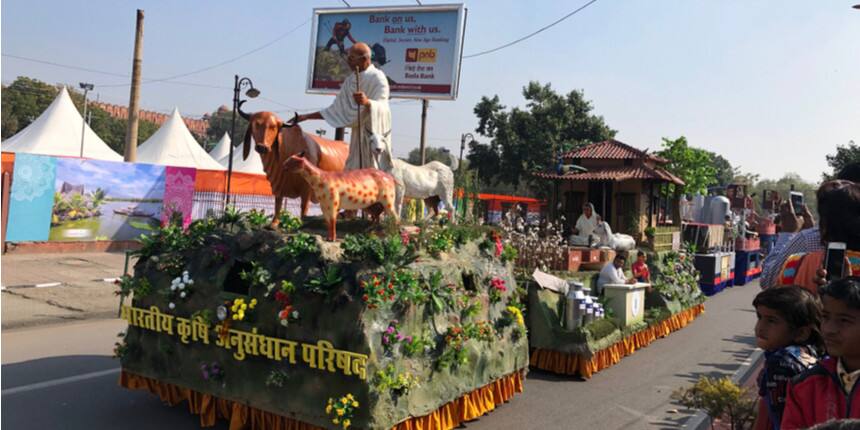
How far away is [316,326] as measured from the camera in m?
4.96

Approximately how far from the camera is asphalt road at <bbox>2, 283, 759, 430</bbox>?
5898 millimetres

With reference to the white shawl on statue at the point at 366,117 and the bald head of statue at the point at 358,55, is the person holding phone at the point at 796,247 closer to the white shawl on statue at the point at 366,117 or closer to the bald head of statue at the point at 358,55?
the white shawl on statue at the point at 366,117

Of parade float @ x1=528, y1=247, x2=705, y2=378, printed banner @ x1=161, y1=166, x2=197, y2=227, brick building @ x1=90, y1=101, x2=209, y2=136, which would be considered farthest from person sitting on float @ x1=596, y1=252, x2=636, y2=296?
brick building @ x1=90, y1=101, x2=209, y2=136

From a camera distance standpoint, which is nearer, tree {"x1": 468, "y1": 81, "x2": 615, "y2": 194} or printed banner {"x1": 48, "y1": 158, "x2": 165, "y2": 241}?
printed banner {"x1": 48, "y1": 158, "x2": 165, "y2": 241}

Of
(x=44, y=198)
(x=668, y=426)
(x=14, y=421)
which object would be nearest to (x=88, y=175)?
(x=44, y=198)

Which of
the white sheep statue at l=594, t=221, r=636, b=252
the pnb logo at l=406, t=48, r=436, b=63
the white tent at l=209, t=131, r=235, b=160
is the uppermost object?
the pnb logo at l=406, t=48, r=436, b=63

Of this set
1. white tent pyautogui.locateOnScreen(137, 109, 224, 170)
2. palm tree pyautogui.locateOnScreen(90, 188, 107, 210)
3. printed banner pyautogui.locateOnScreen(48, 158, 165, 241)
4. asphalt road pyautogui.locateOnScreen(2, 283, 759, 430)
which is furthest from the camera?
white tent pyautogui.locateOnScreen(137, 109, 224, 170)

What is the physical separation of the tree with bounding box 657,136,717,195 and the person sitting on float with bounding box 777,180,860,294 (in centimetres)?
1665

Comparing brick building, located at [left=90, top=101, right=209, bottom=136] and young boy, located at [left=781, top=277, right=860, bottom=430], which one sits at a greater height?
brick building, located at [left=90, top=101, right=209, bottom=136]

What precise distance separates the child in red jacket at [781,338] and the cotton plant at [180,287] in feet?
15.5

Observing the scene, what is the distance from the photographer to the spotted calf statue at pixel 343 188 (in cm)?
551

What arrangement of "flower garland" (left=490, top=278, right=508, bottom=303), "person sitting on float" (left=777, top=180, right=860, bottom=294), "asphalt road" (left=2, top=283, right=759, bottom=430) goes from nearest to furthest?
1. "person sitting on float" (left=777, top=180, right=860, bottom=294)
2. "asphalt road" (left=2, top=283, right=759, bottom=430)
3. "flower garland" (left=490, top=278, right=508, bottom=303)

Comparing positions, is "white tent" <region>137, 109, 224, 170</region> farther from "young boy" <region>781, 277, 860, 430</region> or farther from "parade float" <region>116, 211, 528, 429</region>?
"young boy" <region>781, 277, 860, 430</region>

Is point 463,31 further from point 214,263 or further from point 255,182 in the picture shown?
point 214,263
